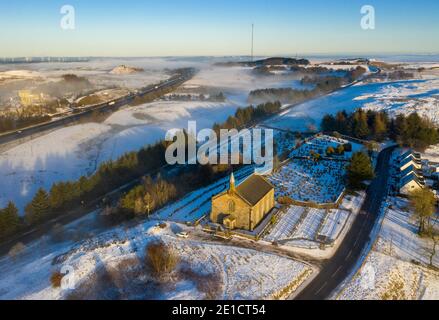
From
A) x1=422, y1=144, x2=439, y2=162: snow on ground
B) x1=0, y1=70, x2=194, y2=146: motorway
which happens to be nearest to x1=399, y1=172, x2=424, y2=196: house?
x1=422, y1=144, x2=439, y2=162: snow on ground

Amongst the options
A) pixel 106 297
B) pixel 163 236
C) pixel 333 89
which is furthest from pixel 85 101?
pixel 106 297

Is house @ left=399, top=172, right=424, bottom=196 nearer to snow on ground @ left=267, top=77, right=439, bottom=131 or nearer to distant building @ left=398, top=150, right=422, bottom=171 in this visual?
distant building @ left=398, top=150, right=422, bottom=171

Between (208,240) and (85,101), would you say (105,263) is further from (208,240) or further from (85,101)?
(85,101)

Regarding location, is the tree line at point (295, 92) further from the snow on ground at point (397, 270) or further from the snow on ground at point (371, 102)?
the snow on ground at point (397, 270)

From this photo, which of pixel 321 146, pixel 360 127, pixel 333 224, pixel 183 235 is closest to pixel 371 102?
pixel 360 127

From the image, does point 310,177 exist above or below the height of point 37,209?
above

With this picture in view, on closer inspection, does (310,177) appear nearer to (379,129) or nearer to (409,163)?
(409,163)

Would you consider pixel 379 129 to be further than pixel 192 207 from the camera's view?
Yes
